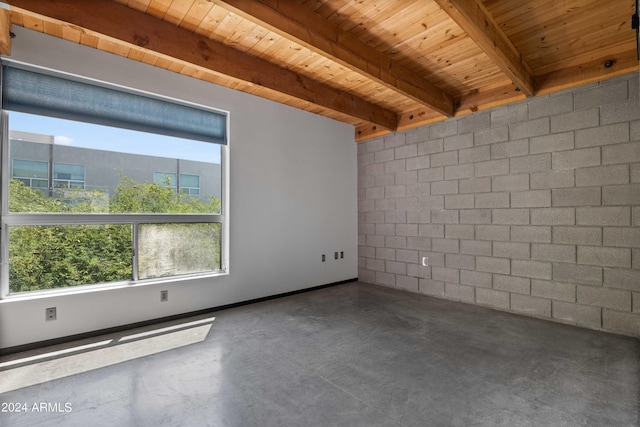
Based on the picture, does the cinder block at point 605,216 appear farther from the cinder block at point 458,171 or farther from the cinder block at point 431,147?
the cinder block at point 431,147

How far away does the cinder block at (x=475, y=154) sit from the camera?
160 inches

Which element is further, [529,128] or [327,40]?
[529,128]

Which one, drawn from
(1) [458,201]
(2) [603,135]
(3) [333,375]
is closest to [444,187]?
(1) [458,201]

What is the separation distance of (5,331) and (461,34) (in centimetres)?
488

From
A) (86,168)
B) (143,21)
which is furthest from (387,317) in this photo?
(143,21)

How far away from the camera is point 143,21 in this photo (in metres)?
2.65

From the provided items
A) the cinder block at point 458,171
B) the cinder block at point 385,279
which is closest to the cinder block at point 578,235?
the cinder block at point 458,171

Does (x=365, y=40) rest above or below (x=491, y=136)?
above

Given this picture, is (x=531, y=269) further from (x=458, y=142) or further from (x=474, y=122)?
(x=474, y=122)

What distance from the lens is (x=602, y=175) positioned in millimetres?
3203

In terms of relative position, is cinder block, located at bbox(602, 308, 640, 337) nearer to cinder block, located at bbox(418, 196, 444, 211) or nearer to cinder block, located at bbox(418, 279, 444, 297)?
cinder block, located at bbox(418, 279, 444, 297)

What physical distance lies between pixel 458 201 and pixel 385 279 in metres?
1.79

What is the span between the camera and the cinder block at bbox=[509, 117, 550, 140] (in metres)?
3.60

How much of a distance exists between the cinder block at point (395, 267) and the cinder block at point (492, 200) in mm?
1485
